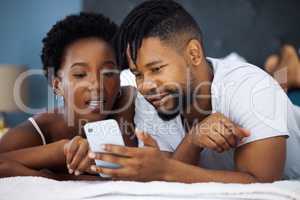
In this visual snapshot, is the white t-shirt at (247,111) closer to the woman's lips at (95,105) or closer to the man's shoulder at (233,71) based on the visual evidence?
the man's shoulder at (233,71)

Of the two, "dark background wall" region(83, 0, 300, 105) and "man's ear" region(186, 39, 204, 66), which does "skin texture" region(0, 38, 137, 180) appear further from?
"dark background wall" region(83, 0, 300, 105)

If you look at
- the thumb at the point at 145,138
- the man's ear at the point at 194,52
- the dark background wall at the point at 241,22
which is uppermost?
the dark background wall at the point at 241,22

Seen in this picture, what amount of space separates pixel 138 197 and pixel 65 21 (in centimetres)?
58

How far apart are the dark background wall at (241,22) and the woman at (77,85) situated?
53 cm

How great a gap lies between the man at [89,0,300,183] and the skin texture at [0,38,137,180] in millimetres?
88

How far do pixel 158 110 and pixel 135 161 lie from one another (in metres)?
0.28

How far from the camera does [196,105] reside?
34.9 inches

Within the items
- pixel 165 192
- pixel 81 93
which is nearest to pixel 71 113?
pixel 81 93

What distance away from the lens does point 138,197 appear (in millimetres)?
522

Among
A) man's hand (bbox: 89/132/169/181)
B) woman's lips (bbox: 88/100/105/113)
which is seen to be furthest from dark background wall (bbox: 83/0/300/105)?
man's hand (bbox: 89/132/169/181)

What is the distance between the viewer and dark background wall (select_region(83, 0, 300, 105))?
1.50 meters

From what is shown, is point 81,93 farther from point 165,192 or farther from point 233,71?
point 165,192

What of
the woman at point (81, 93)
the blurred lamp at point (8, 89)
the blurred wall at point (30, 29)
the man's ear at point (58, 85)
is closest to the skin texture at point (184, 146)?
the woman at point (81, 93)

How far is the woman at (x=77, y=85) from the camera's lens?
897mm
